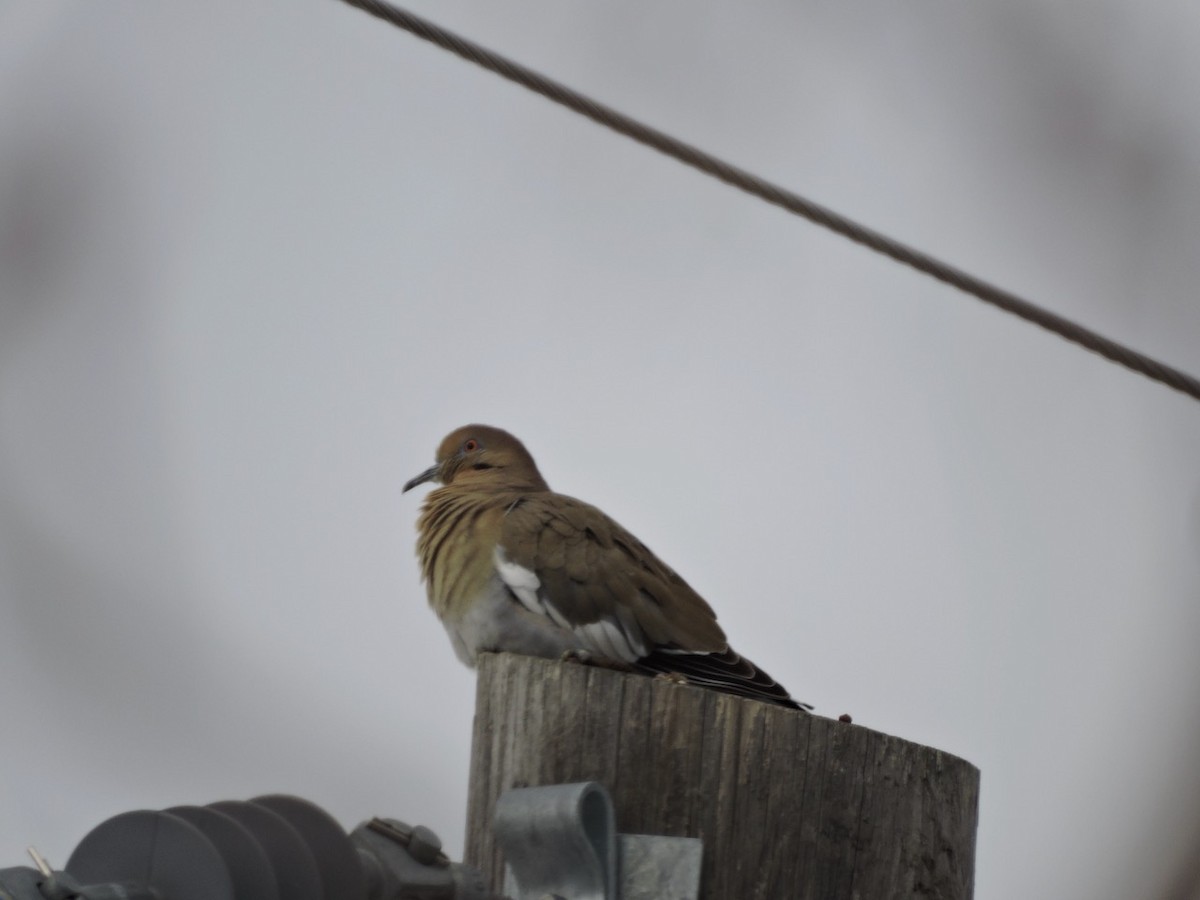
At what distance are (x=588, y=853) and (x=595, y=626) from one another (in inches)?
79.7

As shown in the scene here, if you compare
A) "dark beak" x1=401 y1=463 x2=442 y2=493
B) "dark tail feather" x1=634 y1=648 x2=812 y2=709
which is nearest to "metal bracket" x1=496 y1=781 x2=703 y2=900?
"dark tail feather" x1=634 y1=648 x2=812 y2=709

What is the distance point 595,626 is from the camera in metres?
4.00

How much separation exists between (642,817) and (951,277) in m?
1.49

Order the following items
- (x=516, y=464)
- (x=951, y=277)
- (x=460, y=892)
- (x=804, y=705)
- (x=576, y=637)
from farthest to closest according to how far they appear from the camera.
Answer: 1. (x=516, y=464)
2. (x=576, y=637)
3. (x=804, y=705)
4. (x=951, y=277)
5. (x=460, y=892)

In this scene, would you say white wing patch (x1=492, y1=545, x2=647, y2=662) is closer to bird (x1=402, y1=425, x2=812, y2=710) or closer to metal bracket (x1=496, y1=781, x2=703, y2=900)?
bird (x1=402, y1=425, x2=812, y2=710)

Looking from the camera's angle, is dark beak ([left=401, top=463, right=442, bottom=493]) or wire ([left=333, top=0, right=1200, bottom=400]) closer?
wire ([left=333, top=0, right=1200, bottom=400])

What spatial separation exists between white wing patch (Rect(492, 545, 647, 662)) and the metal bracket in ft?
6.28

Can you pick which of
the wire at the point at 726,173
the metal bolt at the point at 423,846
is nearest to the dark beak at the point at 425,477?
the wire at the point at 726,173

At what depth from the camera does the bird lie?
400cm

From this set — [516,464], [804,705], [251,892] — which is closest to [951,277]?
[804,705]

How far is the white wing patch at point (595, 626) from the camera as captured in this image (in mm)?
3986

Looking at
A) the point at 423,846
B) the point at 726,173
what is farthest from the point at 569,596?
the point at 423,846

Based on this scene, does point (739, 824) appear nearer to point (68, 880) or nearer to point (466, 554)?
point (68, 880)

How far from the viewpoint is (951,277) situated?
3.12m
